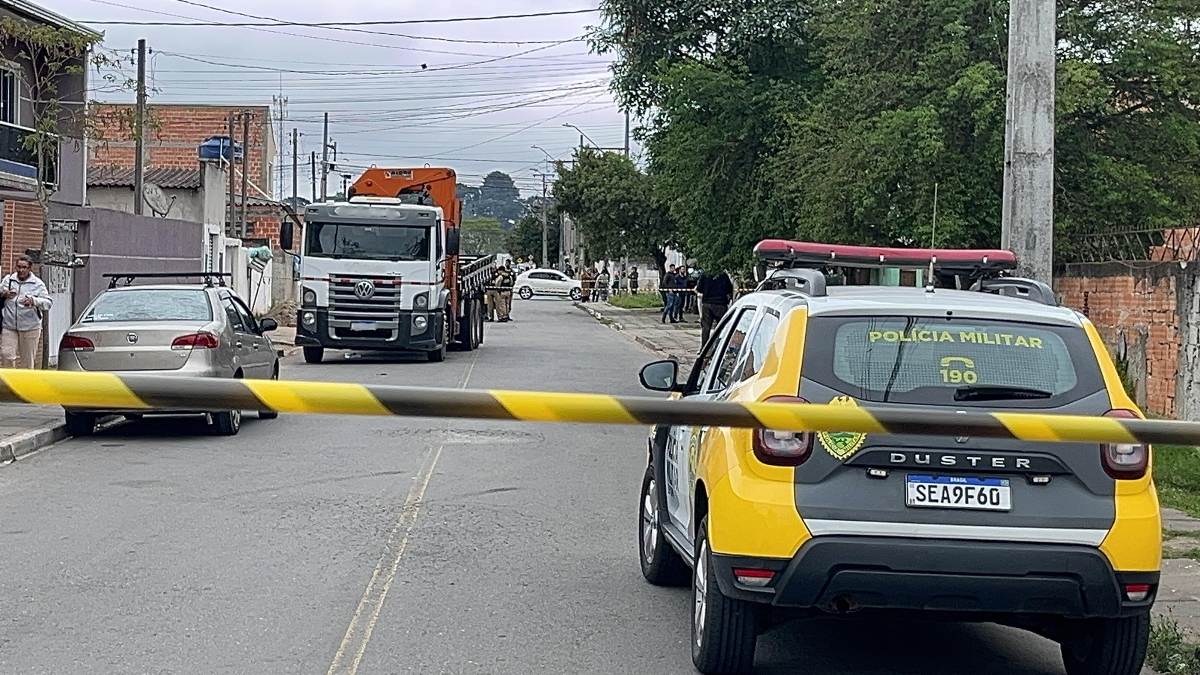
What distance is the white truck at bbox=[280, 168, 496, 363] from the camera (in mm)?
25844

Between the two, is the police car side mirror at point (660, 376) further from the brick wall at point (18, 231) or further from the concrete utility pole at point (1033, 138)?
the brick wall at point (18, 231)

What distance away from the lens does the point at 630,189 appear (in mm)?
59625

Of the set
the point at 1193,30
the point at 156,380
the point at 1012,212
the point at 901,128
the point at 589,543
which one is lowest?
the point at 589,543

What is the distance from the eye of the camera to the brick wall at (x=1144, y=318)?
54.6 ft

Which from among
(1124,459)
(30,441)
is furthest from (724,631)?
(30,441)

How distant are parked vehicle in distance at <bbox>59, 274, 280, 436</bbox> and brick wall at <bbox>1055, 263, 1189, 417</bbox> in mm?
9978

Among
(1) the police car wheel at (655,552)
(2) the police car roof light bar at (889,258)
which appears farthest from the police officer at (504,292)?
(1) the police car wheel at (655,552)

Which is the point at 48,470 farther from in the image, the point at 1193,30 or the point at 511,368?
the point at 1193,30

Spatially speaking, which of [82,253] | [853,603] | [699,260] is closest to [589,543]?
[853,603]

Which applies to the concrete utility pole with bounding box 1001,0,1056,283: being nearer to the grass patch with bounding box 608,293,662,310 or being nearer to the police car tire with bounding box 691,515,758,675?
the police car tire with bounding box 691,515,758,675

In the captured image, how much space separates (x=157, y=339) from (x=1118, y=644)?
1090 centimetres

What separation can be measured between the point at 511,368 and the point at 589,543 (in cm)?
1566

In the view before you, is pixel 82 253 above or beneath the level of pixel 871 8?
beneath

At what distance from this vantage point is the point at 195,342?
48.5 feet
